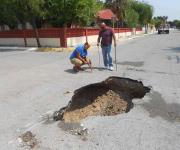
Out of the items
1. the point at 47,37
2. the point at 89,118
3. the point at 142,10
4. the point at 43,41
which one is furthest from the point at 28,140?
the point at 142,10

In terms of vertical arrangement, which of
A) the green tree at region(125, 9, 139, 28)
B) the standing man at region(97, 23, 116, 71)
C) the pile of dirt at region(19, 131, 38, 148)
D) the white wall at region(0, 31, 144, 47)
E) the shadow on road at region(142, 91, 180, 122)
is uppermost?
the green tree at region(125, 9, 139, 28)

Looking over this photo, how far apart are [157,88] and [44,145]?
16.1ft

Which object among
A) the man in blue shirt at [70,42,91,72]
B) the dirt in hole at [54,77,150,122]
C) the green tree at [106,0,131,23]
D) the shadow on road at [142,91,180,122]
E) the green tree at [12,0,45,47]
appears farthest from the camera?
the green tree at [106,0,131,23]

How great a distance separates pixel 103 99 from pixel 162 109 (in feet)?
4.98

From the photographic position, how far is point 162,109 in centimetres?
711

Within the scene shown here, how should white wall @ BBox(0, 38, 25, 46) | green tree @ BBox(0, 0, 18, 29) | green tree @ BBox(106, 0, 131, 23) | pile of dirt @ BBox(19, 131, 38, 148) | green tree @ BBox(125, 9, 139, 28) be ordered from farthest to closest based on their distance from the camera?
green tree @ BBox(106, 0, 131, 23) < green tree @ BBox(125, 9, 139, 28) < white wall @ BBox(0, 38, 25, 46) < green tree @ BBox(0, 0, 18, 29) < pile of dirt @ BBox(19, 131, 38, 148)

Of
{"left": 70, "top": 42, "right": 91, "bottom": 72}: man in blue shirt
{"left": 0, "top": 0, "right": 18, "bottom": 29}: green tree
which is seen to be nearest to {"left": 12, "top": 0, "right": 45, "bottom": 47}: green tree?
{"left": 0, "top": 0, "right": 18, "bottom": 29}: green tree

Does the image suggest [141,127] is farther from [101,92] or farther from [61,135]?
[101,92]

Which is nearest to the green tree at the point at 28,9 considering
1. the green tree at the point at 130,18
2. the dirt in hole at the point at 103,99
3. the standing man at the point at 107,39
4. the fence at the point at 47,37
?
the fence at the point at 47,37

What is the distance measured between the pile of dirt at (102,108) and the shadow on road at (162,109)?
559 mm

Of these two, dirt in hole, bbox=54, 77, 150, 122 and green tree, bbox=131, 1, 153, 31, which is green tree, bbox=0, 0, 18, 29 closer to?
dirt in hole, bbox=54, 77, 150, 122

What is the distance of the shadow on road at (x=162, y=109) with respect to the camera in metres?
6.61

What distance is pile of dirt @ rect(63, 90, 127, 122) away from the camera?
680 centimetres

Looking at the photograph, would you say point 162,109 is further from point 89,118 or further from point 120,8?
point 120,8
